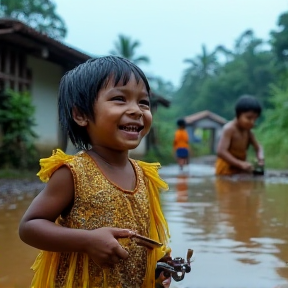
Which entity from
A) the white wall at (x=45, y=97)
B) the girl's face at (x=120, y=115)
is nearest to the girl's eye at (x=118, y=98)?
the girl's face at (x=120, y=115)

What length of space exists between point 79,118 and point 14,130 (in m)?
9.51

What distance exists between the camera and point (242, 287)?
2266 millimetres

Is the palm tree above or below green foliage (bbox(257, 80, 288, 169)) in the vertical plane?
above

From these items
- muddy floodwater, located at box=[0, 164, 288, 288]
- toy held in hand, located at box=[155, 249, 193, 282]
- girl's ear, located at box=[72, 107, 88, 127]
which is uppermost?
girl's ear, located at box=[72, 107, 88, 127]

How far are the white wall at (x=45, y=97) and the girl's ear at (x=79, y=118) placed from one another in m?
11.2

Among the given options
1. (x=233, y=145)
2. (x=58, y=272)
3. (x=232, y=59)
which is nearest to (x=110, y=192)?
(x=58, y=272)

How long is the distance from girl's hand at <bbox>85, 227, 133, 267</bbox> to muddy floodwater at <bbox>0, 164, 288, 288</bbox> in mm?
837

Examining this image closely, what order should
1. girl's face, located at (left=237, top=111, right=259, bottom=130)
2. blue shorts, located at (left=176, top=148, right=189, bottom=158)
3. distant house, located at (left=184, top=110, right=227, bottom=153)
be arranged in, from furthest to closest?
distant house, located at (left=184, top=110, right=227, bottom=153)
blue shorts, located at (left=176, top=148, right=189, bottom=158)
girl's face, located at (left=237, top=111, right=259, bottom=130)

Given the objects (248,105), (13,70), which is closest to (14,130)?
(13,70)

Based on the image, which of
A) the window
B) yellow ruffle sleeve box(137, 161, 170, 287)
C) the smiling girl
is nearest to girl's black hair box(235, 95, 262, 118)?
yellow ruffle sleeve box(137, 161, 170, 287)

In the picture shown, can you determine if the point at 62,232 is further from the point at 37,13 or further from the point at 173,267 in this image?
the point at 37,13

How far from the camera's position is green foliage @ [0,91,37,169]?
10.9 meters

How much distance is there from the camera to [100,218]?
1681mm

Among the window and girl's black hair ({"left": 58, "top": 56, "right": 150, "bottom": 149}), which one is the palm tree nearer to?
the window
